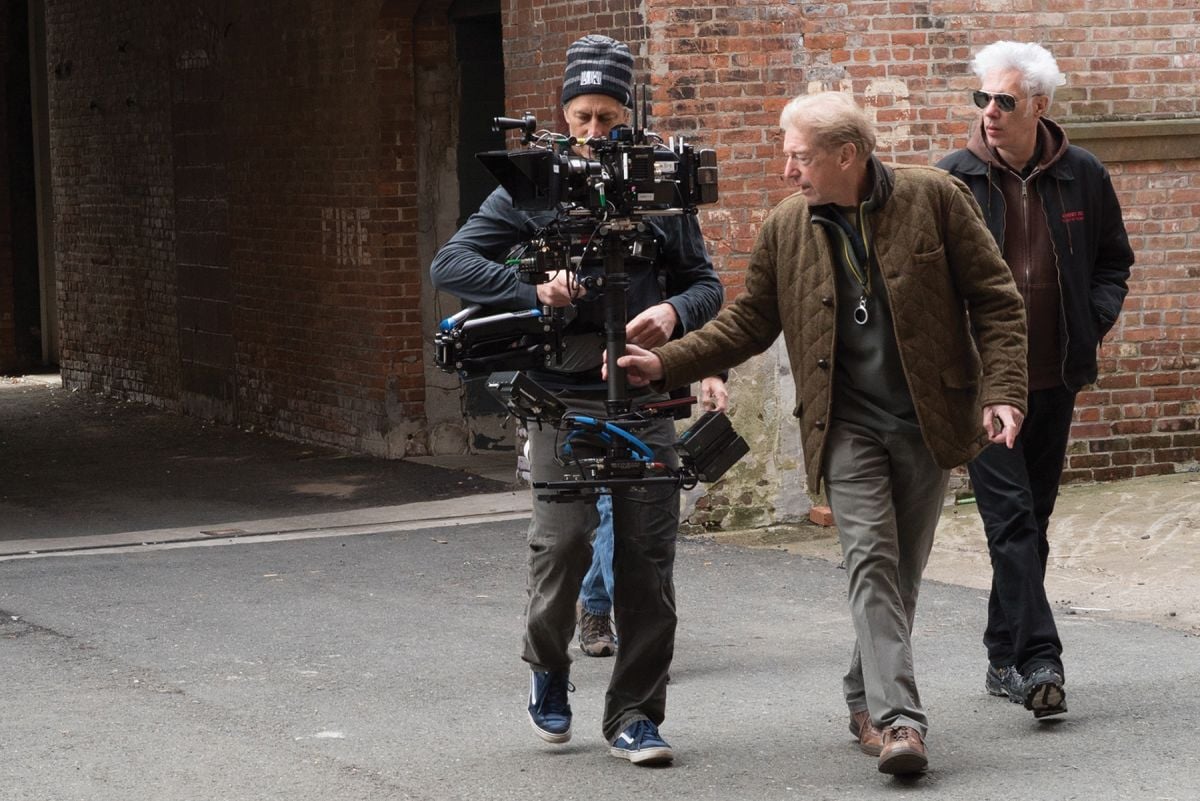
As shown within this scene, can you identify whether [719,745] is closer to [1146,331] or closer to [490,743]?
[490,743]

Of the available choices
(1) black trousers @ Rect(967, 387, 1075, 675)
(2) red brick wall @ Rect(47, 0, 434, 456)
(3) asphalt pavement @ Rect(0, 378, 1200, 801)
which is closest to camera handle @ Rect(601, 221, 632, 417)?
(3) asphalt pavement @ Rect(0, 378, 1200, 801)

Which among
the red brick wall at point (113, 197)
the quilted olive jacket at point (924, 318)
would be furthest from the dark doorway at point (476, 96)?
the quilted olive jacket at point (924, 318)

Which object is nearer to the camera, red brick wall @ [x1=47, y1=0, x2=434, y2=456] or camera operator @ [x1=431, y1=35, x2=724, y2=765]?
camera operator @ [x1=431, y1=35, x2=724, y2=765]

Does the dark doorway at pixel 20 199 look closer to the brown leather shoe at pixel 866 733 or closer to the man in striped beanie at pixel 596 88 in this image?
the man in striped beanie at pixel 596 88

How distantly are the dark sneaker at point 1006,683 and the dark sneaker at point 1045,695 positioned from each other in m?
0.06

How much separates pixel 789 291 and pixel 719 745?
1324mm

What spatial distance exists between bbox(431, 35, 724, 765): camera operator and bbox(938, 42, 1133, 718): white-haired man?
1.05 meters

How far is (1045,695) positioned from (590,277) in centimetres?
186

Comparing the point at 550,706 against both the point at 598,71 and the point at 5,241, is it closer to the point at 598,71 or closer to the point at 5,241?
the point at 598,71

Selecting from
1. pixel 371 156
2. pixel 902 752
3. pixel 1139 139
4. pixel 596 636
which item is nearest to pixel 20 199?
pixel 371 156

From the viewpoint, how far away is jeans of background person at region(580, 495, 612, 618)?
22.3 ft

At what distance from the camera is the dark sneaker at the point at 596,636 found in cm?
689

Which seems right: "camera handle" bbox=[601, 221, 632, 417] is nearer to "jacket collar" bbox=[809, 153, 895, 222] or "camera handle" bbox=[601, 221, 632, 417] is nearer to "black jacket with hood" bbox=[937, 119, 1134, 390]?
"jacket collar" bbox=[809, 153, 895, 222]

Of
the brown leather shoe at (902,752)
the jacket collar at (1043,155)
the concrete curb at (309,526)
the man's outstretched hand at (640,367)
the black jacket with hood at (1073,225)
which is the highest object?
the jacket collar at (1043,155)
